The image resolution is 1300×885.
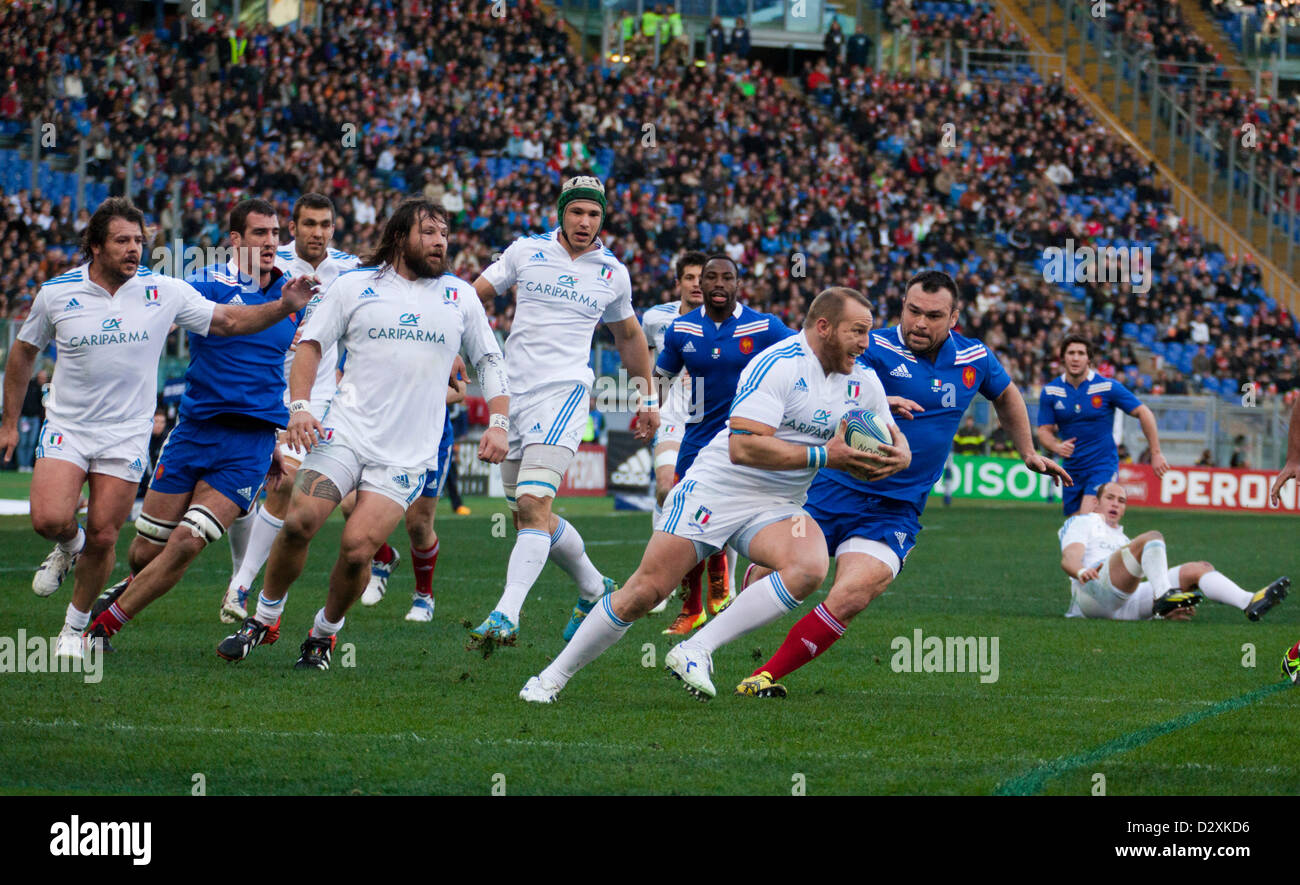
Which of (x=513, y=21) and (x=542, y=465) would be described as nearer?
(x=542, y=465)

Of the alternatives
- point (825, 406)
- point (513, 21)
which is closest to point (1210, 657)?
point (825, 406)

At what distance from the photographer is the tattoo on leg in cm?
778

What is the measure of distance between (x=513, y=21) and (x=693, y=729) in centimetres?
3400

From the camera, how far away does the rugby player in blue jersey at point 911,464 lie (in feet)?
25.6

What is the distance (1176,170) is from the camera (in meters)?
45.2

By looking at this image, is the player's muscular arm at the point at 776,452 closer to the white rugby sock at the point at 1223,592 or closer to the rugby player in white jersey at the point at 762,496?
the rugby player in white jersey at the point at 762,496

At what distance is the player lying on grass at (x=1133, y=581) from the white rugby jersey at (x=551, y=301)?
16.2ft

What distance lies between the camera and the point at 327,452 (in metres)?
7.87

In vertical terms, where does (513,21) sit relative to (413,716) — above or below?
above

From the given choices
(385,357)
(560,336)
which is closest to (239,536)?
(560,336)

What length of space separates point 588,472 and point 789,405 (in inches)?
834

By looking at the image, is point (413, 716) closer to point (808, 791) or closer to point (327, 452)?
point (327, 452)

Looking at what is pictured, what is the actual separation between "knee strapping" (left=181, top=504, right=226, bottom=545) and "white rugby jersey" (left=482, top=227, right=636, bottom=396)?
6.60 ft

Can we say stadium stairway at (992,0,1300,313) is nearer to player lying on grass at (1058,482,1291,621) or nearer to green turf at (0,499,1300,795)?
player lying on grass at (1058,482,1291,621)
